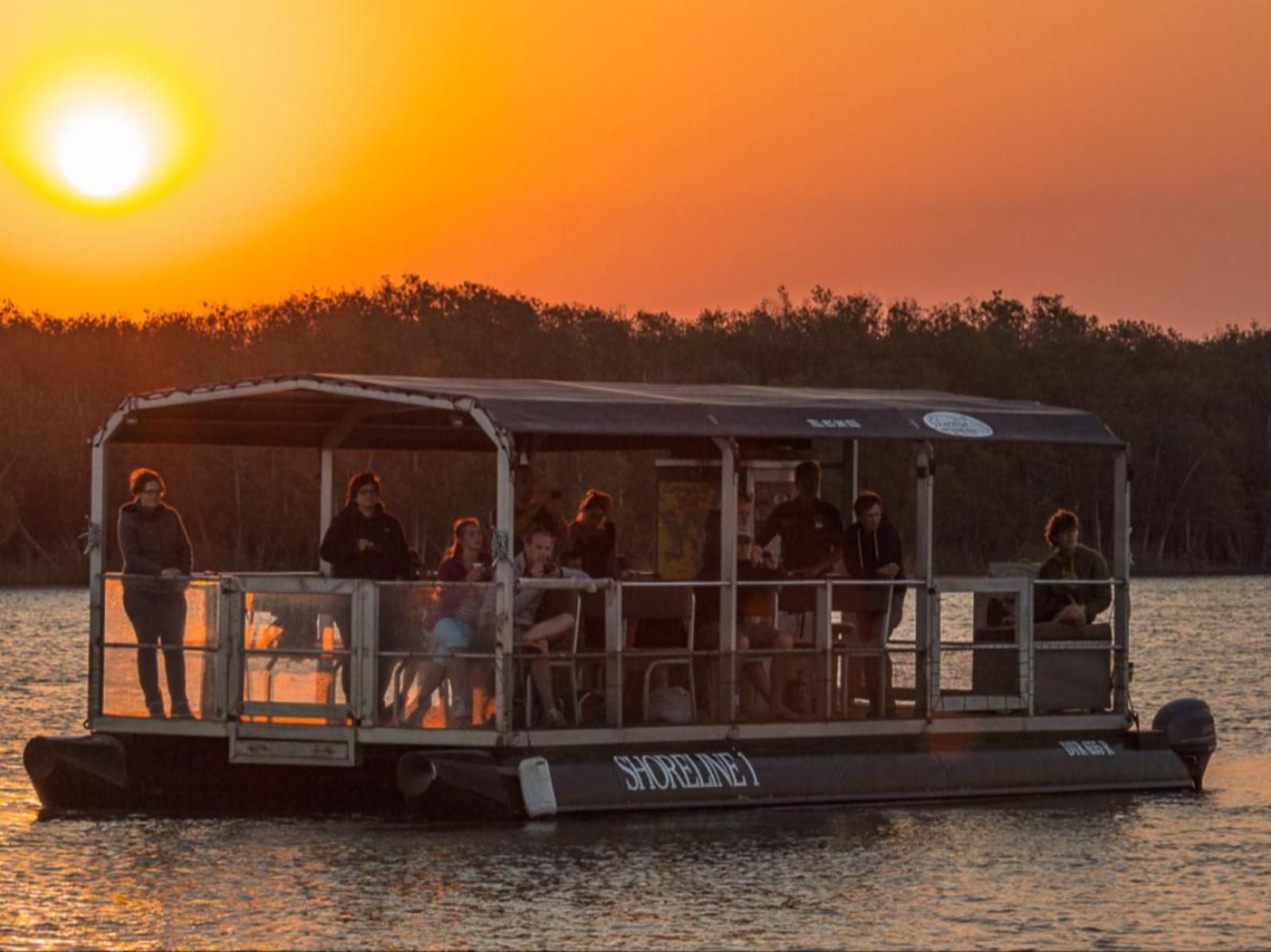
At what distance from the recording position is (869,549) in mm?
20594

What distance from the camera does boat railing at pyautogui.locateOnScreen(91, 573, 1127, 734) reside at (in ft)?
61.6

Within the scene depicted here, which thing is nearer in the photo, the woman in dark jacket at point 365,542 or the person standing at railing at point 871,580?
the woman in dark jacket at point 365,542

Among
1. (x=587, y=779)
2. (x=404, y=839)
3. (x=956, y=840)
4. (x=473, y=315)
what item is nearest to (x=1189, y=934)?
(x=956, y=840)

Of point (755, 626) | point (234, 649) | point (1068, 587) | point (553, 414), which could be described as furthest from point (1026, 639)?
point (234, 649)

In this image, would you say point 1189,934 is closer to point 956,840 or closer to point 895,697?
point 956,840

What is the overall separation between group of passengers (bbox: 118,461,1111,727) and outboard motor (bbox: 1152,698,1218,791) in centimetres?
179

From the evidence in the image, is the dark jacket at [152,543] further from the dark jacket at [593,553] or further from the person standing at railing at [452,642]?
the dark jacket at [593,553]

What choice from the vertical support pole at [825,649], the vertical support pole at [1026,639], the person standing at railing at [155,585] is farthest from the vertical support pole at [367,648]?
the vertical support pole at [1026,639]

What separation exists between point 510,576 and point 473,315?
103 metres

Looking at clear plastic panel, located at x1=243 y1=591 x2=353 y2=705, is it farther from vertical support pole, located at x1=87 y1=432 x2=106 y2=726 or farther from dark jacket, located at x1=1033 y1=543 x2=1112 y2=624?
dark jacket, located at x1=1033 y1=543 x2=1112 y2=624

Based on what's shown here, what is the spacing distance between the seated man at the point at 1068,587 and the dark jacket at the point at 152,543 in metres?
6.96

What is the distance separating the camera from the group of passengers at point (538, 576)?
1870 cm

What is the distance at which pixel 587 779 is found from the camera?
18609mm

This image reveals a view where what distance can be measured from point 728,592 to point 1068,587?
3447 millimetres
